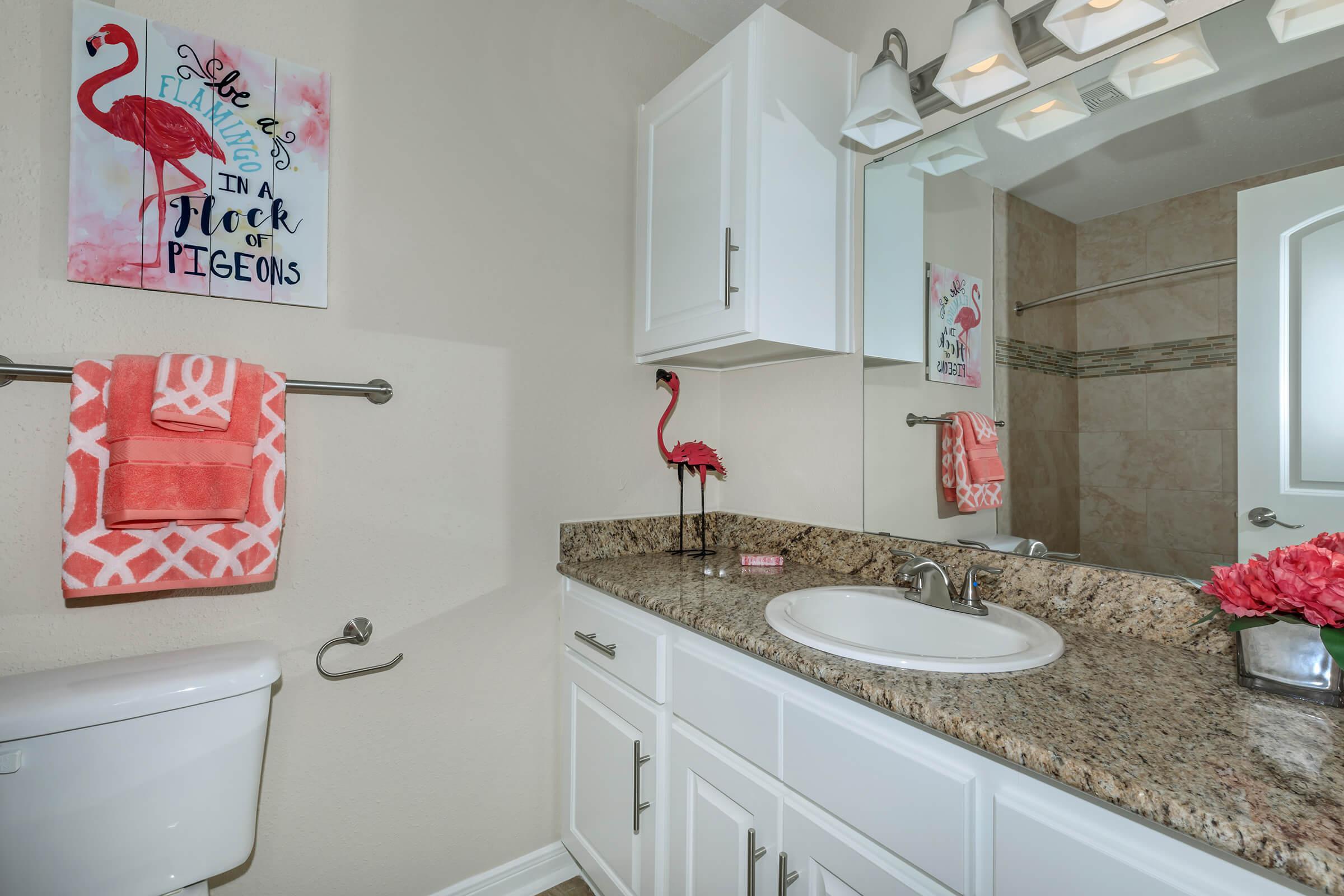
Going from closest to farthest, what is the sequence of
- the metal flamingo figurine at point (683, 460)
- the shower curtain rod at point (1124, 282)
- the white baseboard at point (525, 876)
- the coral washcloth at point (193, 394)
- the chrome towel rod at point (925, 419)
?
the shower curtain rod at point (1124, 282)
the coral washcloth at point (193, 394)
the chrome towel rod at point (925, 419)
the white baseboard at point (525, 876)
the metal flamingo figurine at point (683, 460)

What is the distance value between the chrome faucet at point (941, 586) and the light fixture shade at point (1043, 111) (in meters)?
0.89

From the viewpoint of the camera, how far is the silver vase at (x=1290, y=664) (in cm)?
78

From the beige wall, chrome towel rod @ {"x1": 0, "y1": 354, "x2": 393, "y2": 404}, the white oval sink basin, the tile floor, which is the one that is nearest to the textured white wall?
chrome towel rod @ {"x1": 0, "y1": 354, "x2": 393, "y2": 404}

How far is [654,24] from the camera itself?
1.89 metres

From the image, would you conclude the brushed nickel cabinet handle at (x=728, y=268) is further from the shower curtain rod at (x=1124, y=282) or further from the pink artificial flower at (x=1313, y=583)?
the pink artificial flower at (x=1313, y=583)

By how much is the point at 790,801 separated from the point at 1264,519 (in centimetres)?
87

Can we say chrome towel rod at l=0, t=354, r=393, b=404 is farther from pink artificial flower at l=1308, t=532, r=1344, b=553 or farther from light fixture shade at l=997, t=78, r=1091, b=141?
pink artificial flower at l=1308, t=532, r=1344, b=553

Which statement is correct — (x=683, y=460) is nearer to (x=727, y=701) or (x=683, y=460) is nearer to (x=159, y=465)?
(x=727, y=701)

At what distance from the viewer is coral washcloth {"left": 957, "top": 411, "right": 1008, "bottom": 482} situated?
129 centimetres

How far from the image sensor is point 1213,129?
1.00 m

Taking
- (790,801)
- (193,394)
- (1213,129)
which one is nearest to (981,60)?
(1213,129)

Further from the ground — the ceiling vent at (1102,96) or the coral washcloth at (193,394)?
the ceiling vent at (1102,96)

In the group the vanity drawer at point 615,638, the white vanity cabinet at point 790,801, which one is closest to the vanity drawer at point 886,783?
the white vanity cabinet at point 790,801

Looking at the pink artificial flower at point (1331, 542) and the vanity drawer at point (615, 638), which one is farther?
the vanity drawer at point (615, 638)
